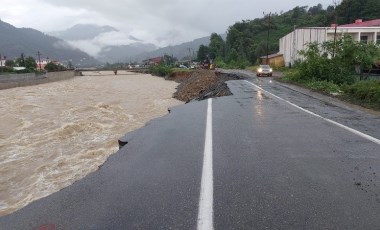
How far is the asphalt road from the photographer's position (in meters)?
4.07

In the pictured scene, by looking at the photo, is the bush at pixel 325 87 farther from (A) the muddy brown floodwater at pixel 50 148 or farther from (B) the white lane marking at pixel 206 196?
(B) the white lane marking at pixel 206 196

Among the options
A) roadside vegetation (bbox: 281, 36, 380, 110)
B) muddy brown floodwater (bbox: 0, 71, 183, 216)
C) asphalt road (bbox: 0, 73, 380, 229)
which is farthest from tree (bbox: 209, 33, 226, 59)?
asphalt road (bbox: 0, 73, 380, 229)

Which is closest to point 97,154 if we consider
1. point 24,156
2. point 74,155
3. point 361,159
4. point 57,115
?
point 74,155

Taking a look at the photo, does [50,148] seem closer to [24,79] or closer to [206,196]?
[206,196]

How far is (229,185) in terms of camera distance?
512cm

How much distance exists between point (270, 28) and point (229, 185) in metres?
124

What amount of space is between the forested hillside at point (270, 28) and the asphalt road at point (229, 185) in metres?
64.5

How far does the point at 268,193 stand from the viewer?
478cm

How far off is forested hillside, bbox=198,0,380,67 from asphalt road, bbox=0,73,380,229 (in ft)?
212

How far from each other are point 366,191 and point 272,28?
416 ft

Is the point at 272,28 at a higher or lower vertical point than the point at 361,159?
higher

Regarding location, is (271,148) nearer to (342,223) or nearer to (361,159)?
(361,159)

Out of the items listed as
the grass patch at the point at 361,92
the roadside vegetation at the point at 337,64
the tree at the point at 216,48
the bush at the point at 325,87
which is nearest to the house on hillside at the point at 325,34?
the roadside vegetation at the point at 337,64

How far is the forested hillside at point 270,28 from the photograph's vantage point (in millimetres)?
81625
